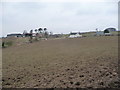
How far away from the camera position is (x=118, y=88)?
621 cm

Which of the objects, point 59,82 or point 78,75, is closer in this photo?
point 59,82

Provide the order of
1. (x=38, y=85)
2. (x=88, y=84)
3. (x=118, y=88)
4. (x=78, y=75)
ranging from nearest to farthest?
(x=118, y=88) < (x=88, y=84) < (x=38, y=85) < (x=78, y=75)

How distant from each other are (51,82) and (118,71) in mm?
2554

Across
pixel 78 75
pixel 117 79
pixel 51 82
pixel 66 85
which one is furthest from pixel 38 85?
pixel 117 79

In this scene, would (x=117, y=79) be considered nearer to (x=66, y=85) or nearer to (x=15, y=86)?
A: (x=66, y=85)

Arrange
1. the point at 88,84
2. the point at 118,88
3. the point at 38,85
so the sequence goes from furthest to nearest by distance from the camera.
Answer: the point at 38,85
the point at 88,84
the point at 118,88

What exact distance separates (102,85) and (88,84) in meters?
0.44

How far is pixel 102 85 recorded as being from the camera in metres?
6.45

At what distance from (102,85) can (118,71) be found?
1827 mm

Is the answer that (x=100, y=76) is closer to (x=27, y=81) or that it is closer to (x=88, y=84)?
(x=88, y=84)

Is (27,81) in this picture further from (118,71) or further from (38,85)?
(118,71)

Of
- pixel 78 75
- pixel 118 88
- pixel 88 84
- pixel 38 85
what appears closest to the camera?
pixel 118 88

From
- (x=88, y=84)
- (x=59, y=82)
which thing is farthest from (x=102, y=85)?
(x=59, y=82)

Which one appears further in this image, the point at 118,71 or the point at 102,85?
the point at 118,71
